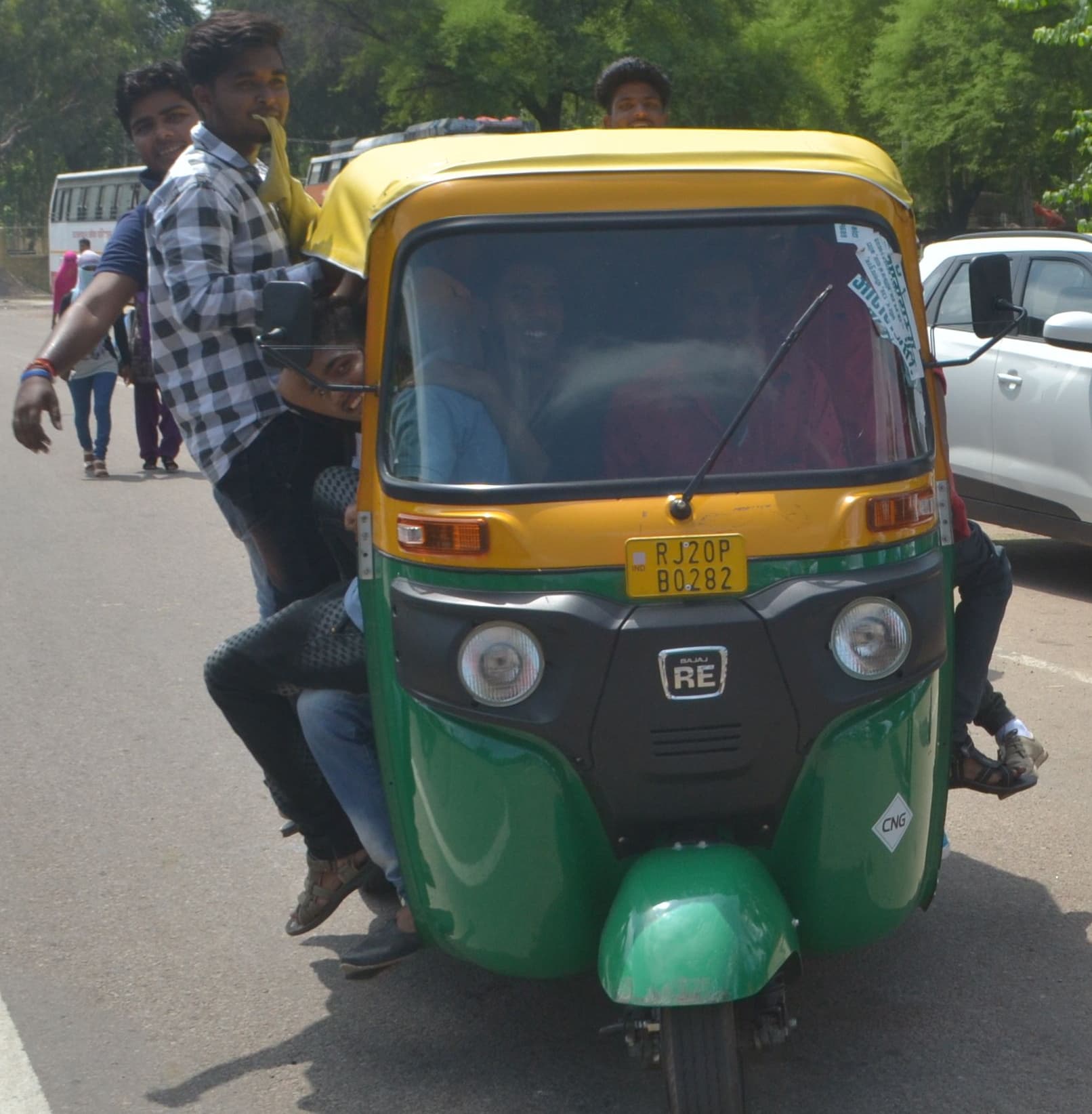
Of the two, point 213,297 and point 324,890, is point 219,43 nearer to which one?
point 213,297

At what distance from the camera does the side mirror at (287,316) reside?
3465mm

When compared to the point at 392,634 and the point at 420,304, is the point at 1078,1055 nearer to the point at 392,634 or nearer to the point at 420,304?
the point at 392,634

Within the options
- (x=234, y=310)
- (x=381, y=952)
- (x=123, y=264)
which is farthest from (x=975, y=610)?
(x=123, y=264)

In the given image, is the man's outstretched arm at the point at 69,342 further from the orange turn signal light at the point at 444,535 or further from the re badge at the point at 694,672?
the re badge at the point at 694,672

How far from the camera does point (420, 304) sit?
11.1ft

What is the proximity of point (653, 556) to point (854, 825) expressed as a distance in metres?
0.67

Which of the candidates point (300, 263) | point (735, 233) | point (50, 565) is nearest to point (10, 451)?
point (50, 565)

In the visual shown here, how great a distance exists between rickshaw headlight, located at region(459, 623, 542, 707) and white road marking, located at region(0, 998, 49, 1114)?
1.37 metres

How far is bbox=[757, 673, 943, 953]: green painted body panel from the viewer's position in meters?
3.28

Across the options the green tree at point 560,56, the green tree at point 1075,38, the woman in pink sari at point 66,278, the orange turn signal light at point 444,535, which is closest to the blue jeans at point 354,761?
the orange turn signal light at point 444,535

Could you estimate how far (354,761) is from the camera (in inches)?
148

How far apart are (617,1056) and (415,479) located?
135 cm

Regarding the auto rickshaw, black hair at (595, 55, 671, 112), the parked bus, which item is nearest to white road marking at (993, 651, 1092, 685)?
black hair at (595, 55, 671, 112)

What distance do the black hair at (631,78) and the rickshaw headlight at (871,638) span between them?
363cm
